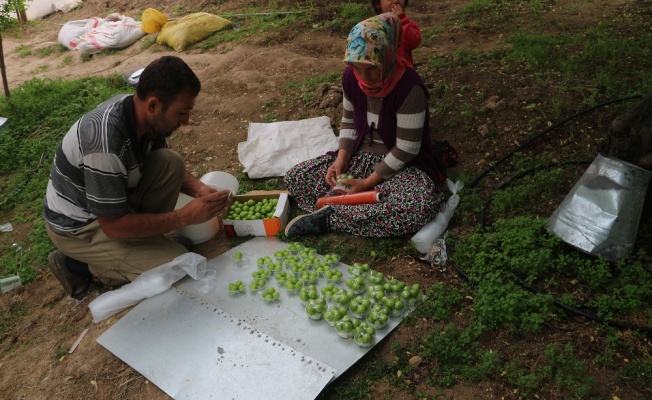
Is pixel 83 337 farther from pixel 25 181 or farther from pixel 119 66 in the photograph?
pixel 119 66

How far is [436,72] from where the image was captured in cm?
543

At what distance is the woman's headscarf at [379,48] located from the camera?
3.15 metres

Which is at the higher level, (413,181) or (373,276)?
(413,181)

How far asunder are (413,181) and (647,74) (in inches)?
108

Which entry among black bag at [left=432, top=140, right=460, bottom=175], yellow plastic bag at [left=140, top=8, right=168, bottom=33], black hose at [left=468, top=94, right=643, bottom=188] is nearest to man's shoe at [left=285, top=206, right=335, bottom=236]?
black bag at [left=432, top=140, right=460, bottom=175]

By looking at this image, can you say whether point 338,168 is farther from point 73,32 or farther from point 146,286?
point 73,32

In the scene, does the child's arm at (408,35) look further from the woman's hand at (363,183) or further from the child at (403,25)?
the woman's hand at (363,183)

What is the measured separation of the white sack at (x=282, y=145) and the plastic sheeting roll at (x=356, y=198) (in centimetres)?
104

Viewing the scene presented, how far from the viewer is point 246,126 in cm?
551

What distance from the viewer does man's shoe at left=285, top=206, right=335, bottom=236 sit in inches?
144

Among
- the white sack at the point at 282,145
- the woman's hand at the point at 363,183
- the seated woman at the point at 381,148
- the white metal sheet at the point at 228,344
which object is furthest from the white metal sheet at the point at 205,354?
the white sack at the point at 282,145

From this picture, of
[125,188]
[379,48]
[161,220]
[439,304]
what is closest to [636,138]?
[439,304]

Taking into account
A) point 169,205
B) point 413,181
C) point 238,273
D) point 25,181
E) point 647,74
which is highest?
point 647,74

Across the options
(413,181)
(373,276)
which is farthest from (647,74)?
(373,276)
